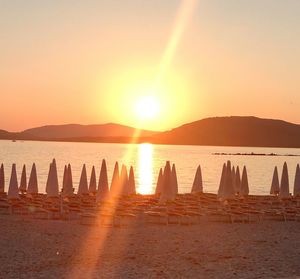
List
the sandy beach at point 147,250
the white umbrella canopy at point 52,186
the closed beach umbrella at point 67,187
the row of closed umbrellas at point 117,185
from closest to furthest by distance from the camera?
1. the sandy beach at point 147,250
2. the row of closed umbrellas at point 117,185
3. the white umbrella canopy at point 52,186
4. the closed beach umbrella at point 67,187

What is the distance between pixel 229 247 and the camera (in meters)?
13.8

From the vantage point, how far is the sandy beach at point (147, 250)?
10.8 metres

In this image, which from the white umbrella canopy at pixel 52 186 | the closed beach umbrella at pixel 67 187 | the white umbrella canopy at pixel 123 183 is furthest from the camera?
the closed beach umbrella at pixel 67 187

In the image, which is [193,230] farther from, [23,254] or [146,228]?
[23,254]

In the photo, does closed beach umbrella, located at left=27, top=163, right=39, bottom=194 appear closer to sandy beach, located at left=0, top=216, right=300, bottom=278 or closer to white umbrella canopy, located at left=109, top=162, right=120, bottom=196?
white umbrella canopy, located at left=109, top=162, right=120, bottom=196

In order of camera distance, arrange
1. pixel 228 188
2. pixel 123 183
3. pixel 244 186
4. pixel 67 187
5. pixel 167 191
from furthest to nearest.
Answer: pixel 244 186
pixel 67 187
pixel 123 183
pixel 228 188
pixel 167 191

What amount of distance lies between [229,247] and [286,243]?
6.45 feet

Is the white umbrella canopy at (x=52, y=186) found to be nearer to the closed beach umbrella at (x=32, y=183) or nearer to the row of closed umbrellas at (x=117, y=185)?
the row of closed umbrellas at (x=117, y=185)

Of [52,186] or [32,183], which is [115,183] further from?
[32,183]

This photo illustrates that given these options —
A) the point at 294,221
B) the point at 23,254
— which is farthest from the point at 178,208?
the point at 23,254

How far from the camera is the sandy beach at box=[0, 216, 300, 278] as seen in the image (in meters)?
10.8

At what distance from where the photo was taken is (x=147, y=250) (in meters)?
13.1

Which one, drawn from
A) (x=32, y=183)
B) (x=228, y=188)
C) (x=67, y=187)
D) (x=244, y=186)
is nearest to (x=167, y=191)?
(x=228, y=188)

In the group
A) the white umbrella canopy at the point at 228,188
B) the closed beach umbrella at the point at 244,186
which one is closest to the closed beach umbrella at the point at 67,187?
the white umbrella canopy at the point at 228,188
